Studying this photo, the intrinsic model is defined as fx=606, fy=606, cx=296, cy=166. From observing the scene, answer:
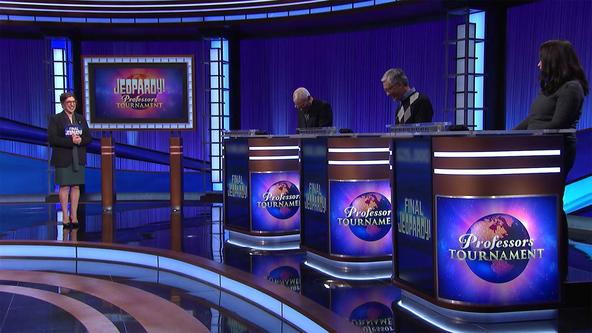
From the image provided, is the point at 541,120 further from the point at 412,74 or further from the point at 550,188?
the point at 412,74

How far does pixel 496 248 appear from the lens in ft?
9.30

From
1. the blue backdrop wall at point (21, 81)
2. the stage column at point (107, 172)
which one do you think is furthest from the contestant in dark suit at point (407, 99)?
the blue backdrop wall at point (21, 81)

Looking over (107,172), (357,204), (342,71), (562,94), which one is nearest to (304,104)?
(357,204)

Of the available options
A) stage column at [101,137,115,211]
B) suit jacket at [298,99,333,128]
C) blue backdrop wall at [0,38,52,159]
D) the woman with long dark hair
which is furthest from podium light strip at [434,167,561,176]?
blue backdrop wall at [0,38,52,159]

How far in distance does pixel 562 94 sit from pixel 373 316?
1.47m

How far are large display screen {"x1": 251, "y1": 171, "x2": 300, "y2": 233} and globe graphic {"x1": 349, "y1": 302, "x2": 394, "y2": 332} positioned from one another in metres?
1.89

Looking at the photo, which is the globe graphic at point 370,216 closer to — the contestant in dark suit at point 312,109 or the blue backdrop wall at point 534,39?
the contestant in dark suit at point 312,109

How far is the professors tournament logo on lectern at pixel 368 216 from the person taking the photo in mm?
4078

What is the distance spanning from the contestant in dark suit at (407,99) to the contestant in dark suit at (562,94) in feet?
2.53

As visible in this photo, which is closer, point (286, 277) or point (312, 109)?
point (286, 277)

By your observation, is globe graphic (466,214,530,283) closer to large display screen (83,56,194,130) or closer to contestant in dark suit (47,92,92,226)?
contestant in dark suit (47,92,92,226)

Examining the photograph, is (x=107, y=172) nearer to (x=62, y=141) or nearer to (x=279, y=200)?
(x=62, y=141)

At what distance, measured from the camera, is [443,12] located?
7734 mm

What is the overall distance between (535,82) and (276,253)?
13.0 ft
